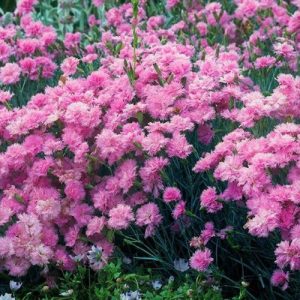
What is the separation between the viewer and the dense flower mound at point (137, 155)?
244cm

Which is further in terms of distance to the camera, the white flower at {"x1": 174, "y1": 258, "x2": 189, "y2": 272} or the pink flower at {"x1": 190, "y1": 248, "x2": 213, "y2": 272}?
the white flower at {"x1": 174, "y1": 258, "x2": 189, "y2": 272}

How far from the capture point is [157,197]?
272 cm

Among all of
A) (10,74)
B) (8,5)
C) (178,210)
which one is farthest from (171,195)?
(8,5)

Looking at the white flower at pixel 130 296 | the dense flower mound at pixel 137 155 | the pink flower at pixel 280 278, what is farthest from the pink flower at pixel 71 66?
the pink flower at pixel 280 278

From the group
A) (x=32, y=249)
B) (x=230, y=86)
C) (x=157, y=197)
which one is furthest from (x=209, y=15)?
(x=32, y=249)

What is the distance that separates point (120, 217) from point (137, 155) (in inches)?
13.3

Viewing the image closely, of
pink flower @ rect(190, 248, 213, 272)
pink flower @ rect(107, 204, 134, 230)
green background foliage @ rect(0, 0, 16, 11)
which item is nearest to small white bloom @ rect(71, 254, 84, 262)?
pink flower @ rect(107, 204, 134, 230)

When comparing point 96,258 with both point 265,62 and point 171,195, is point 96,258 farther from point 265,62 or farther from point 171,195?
point 265,62

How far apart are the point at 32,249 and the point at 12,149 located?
46 cm

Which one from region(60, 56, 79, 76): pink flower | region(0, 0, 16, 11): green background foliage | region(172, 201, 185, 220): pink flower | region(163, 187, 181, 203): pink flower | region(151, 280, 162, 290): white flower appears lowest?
region(0, 0, 16, 11): green background foliage

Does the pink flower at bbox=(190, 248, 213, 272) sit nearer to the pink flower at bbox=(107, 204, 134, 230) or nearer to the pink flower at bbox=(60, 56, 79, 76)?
the pink flower at bbox=(107, 204, 134, 230)

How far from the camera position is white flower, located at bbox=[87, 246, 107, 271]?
2.56 meters

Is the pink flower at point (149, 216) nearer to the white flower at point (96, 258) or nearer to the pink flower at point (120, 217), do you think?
the pink flower at point (120, 217)

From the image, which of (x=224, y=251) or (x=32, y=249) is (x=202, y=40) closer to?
(x=224, y=251)
